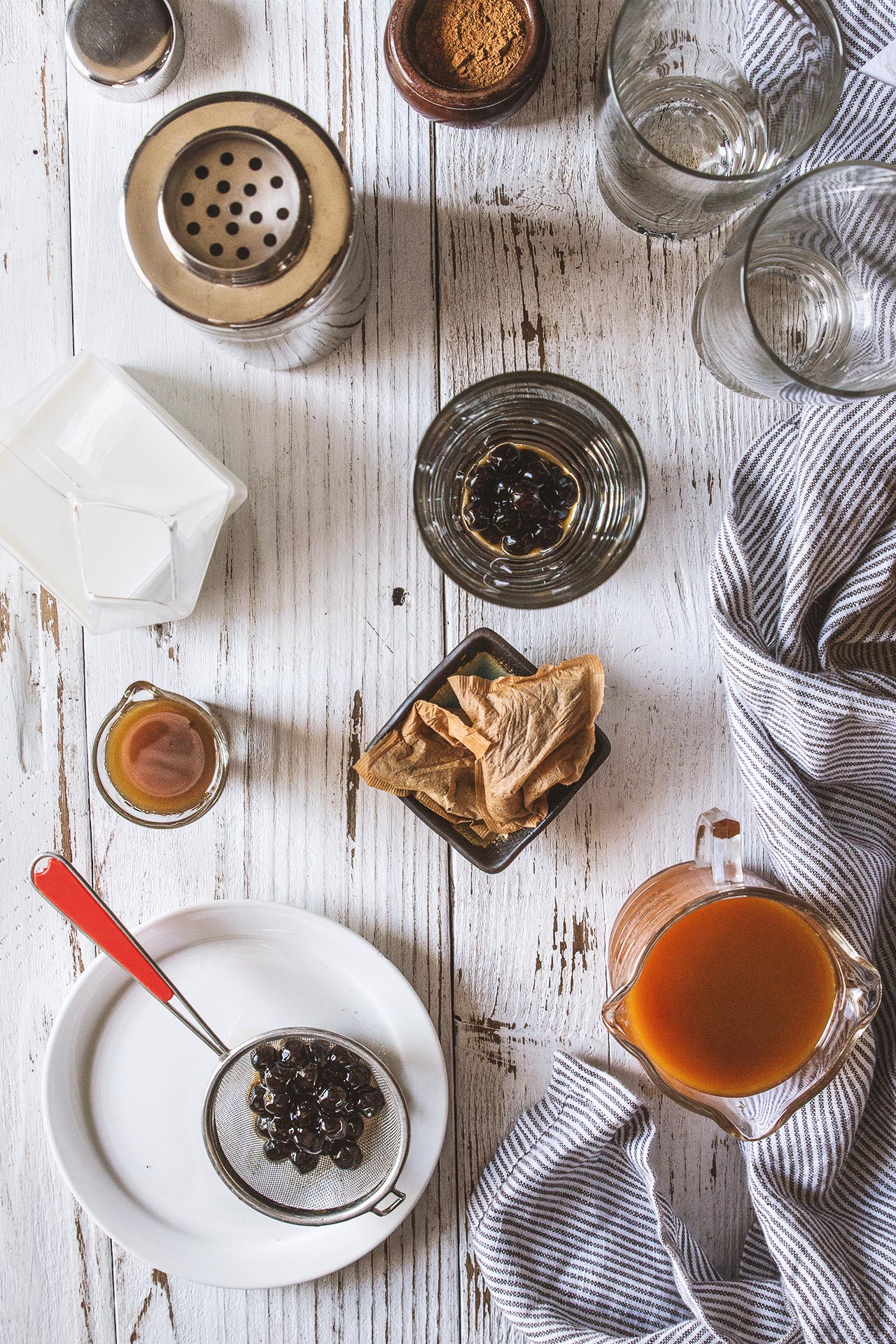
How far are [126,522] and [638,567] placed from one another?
1.49ft

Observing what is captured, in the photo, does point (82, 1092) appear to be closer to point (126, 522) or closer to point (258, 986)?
point (258, 986)

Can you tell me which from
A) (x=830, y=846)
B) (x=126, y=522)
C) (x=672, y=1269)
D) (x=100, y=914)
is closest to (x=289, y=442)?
(x=126, y=522)

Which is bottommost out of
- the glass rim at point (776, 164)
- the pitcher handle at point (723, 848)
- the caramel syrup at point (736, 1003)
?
the caramel syrup at point (736, 1003)

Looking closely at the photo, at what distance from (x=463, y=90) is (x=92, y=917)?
0.77 meters

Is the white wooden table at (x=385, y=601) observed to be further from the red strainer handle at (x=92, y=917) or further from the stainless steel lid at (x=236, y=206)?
the stainless steel lid at (x=236, y=206)

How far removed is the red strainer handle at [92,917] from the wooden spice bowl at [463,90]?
0.72 m

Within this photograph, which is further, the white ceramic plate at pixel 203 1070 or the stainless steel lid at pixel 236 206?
the white ceramic plate at pixel 203 1070

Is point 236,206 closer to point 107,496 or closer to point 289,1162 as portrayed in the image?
point 107,496

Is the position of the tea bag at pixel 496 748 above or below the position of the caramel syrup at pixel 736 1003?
above

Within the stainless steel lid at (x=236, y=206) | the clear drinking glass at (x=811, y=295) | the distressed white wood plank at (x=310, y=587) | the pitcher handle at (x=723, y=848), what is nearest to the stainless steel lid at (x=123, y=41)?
the distressed white wood plank at (x=310, y=587)

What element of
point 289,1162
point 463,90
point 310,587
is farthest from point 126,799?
point 463,90

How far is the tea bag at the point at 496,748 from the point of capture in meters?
0.79

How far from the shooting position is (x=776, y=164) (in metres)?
0.78

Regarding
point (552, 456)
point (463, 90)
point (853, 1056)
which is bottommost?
point (853, 1056)
